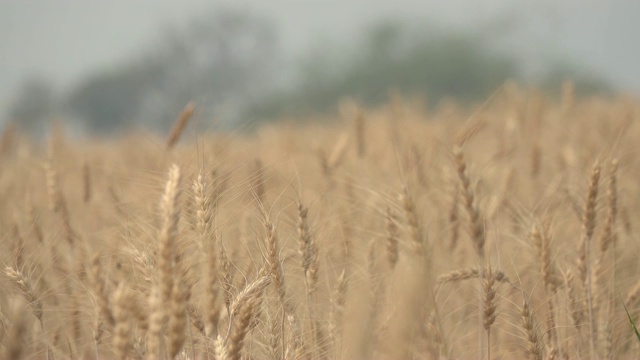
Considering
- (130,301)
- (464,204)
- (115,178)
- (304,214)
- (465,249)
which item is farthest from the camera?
(115,178)

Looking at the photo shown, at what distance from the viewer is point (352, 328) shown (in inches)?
46.9

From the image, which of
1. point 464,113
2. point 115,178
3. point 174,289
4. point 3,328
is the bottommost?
point 3,328

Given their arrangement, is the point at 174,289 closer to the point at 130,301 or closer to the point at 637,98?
the point at 130,301

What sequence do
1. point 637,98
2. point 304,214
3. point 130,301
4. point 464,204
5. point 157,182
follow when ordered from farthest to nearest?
point 637,98
point 157,182
point 304,214
point 464,204
point 130,301

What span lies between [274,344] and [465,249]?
160 centimetres

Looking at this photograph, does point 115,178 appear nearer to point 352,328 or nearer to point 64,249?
point 64,249

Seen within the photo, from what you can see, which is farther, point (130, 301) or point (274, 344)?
point (274, 344)

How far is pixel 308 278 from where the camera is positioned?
2012 mm

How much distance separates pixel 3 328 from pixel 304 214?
32.5 inches

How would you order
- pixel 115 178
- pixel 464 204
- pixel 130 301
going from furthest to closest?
pixel 115 178, pixel 464 204, pixel 130 301

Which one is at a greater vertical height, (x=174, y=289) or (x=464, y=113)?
(x=464, y=113)

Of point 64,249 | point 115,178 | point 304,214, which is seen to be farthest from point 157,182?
point 115,178

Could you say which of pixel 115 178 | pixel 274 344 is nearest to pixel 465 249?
pixel 274 344

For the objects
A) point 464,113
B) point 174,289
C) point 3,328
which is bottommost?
point 3,328
